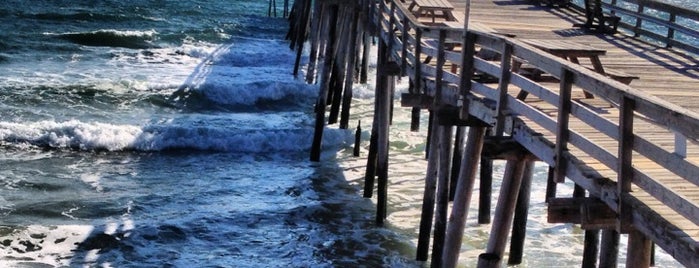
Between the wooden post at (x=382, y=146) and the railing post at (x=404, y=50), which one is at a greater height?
the railing post at (x=404, y=50)

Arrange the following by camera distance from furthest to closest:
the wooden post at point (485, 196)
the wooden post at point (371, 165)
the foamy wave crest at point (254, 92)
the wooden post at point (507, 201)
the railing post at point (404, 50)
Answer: the foamy wave crest at point (254, 92) < the wooden post at point (371, 165) < the wooden post at point (485, 196) < the railing post at point (404, 50) < the wooden post at point (507, 201)

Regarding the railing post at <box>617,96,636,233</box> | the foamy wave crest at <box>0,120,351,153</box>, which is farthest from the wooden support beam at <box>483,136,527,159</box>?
the foamy wave crest at <box>0,120,351,153</box>

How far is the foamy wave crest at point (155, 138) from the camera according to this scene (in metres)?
21.0

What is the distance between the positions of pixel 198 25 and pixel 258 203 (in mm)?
23077

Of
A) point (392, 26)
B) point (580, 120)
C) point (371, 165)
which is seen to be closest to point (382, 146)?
point (371, 165)

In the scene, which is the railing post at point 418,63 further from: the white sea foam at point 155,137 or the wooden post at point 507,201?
the white sea foam at point 155,137

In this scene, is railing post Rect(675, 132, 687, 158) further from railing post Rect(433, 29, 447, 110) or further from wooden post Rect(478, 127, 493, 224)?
wooden post Rect(478, 127, 493, 224)

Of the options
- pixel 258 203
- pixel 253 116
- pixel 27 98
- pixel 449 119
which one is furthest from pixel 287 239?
pixel 27 98

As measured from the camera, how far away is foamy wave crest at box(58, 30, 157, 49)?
34.2 metres

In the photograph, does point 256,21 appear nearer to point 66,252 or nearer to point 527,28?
point 527,28

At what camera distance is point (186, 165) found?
19.8 meters

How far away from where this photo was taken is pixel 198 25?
1518 inches

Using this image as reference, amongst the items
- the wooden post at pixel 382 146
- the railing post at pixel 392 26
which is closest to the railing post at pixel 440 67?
the railing post at pixel 392 26

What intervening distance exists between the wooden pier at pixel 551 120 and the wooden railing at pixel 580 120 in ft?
0.04
